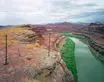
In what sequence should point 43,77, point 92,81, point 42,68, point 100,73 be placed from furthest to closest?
point 100,73
point 92,81
point 42,68
point 43,77

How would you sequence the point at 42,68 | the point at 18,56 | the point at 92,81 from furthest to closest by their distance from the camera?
the point at 92,81 < the point at 18,56 < the point at 42,68

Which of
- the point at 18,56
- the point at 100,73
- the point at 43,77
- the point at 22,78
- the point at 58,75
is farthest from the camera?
the point at 100,73

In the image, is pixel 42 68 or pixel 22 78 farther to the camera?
pixel 42 68

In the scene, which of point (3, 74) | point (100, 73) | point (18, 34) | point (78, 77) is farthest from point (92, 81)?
point (18, 34)

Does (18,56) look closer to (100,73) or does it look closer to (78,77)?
(78,77)

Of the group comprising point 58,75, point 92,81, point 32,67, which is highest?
point 32,67

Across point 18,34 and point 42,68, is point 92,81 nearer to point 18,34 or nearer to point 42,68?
point 42,68

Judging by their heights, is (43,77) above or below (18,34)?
below

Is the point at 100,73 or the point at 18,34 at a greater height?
the point at 18,34

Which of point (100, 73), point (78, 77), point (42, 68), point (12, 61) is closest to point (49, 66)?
point (42, 68)
